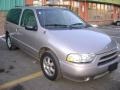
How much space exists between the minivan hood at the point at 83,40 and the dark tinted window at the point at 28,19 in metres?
0.97

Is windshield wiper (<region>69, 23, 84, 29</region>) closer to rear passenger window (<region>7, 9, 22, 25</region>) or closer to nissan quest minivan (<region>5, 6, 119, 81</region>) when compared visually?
nissan quest minivan (<region>5, 6, 119, 81</region>)

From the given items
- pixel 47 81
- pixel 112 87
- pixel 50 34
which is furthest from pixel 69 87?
pixel 50 34

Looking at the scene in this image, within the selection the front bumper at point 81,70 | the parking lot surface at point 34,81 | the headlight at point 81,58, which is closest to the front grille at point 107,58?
the front bumper at point 81,70

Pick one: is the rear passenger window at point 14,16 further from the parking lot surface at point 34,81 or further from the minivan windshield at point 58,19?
the parking lot surface at point 34,81

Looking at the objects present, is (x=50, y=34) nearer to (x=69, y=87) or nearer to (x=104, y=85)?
(x=69, y=87)

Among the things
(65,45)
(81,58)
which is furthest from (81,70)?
(65,45)

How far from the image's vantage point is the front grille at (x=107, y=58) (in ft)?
17.3

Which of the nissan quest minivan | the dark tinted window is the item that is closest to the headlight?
the nissan quest minivan

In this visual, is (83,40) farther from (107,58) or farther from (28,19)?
(28,19)

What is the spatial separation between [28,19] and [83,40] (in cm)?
224

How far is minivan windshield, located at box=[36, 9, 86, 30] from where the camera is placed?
251 inches

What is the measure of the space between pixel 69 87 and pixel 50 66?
0.70m

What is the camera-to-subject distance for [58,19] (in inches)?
262

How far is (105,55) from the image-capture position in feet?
17.6
